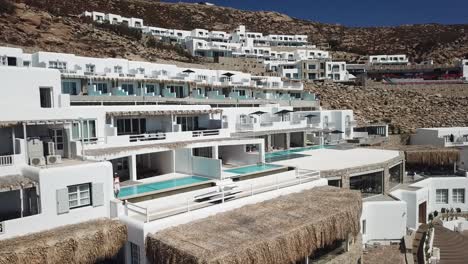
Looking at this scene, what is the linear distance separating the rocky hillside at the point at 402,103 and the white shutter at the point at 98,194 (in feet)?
150

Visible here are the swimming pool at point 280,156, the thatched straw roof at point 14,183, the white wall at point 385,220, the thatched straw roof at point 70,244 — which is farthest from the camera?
the swimming pool at point 280,156

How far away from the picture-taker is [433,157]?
3425 cm

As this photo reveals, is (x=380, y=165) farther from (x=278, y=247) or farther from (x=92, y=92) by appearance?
(x=92, y=92)

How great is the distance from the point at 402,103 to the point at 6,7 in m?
66.4

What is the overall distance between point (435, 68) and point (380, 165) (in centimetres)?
6802

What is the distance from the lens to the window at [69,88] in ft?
101

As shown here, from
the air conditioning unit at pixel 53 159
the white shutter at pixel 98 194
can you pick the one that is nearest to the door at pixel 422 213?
the white shutter at pixel 98 194

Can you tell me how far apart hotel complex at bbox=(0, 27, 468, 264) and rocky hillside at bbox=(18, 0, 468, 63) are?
69.4 m

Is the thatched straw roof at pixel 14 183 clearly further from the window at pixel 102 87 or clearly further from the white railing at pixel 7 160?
the window at pixel 102 87

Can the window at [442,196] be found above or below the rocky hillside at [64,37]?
below

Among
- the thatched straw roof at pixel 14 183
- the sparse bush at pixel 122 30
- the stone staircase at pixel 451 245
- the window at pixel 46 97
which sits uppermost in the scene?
the sparse bush at pixel 122 30

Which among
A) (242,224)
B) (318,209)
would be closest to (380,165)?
(318,209)

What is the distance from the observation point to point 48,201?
1305 cm

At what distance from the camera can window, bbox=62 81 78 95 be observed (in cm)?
3069
